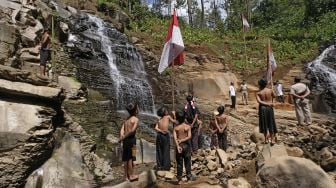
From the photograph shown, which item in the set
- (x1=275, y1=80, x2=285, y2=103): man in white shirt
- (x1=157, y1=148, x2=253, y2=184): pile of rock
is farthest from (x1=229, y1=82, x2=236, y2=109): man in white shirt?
(x1=157, y1=148, x2=253, y2=184): pile of rock

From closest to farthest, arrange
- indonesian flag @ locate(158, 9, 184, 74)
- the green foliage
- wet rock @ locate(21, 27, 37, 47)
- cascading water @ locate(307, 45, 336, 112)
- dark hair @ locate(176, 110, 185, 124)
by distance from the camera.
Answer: dark hair @ locate(176, 110, 185, 124) → indonesian flag @ locate(158, 9, 184, 74) → wet rock @ locate(21, 27, 37, 47) → cascading water @ locate(307, 45, 336, 112) → the green foliage

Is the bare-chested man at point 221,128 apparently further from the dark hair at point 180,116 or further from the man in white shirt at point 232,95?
the man in white shirt at point 232,95

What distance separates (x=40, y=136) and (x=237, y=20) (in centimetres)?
3914

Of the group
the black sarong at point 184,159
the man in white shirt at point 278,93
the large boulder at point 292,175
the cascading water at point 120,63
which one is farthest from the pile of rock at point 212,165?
the man in white shirt at point 278,93

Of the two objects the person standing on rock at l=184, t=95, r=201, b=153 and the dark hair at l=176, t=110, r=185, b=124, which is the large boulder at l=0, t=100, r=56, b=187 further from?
the person standing on rock at l=184, t=95, r=201, b=153

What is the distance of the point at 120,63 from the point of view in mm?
23391

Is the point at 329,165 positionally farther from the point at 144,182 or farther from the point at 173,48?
the point at 173,48

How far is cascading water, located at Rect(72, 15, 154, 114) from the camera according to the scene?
66.3 ft

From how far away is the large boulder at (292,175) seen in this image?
7785 millimetres

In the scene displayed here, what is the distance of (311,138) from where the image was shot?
12.0m

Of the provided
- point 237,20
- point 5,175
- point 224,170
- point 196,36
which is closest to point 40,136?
point 5,175

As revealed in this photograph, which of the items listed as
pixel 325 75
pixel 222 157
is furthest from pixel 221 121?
pixel 325 75

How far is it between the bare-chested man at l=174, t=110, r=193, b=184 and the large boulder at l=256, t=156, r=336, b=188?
1.69m

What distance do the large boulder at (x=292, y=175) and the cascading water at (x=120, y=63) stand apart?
1117cm
